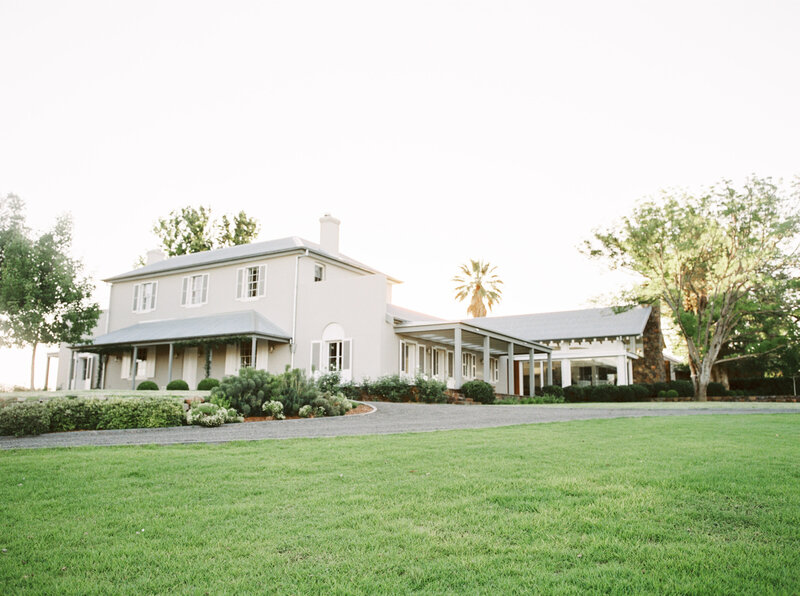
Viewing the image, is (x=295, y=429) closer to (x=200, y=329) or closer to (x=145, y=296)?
(x=200, y=329)

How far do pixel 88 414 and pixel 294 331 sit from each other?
1386 centimetres

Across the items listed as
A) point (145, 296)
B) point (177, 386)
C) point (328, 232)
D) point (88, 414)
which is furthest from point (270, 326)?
point (88, 414)

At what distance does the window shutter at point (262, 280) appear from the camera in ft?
85.1

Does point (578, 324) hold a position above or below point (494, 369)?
above

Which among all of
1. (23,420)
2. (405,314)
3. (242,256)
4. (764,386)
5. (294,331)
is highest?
(242,256)

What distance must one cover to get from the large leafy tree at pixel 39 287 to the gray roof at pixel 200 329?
6.29 ft

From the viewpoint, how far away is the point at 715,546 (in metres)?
3.78

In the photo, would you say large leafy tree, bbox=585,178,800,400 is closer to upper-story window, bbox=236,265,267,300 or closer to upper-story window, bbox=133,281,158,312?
upper-story window, bbox=236,265,267,300

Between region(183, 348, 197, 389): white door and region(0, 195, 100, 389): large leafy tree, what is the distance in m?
4.15

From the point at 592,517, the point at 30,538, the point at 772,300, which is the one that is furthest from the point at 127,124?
the point at 772,300

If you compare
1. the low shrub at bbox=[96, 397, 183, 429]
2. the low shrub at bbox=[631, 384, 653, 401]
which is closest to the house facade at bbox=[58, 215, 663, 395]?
the low shrub at bbox=[631, 384, 653, 401]

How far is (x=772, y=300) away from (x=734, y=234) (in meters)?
7.12

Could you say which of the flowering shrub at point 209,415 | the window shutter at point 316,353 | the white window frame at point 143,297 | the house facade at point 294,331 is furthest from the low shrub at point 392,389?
the white window frame at point 143,297

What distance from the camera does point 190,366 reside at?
26.4m
